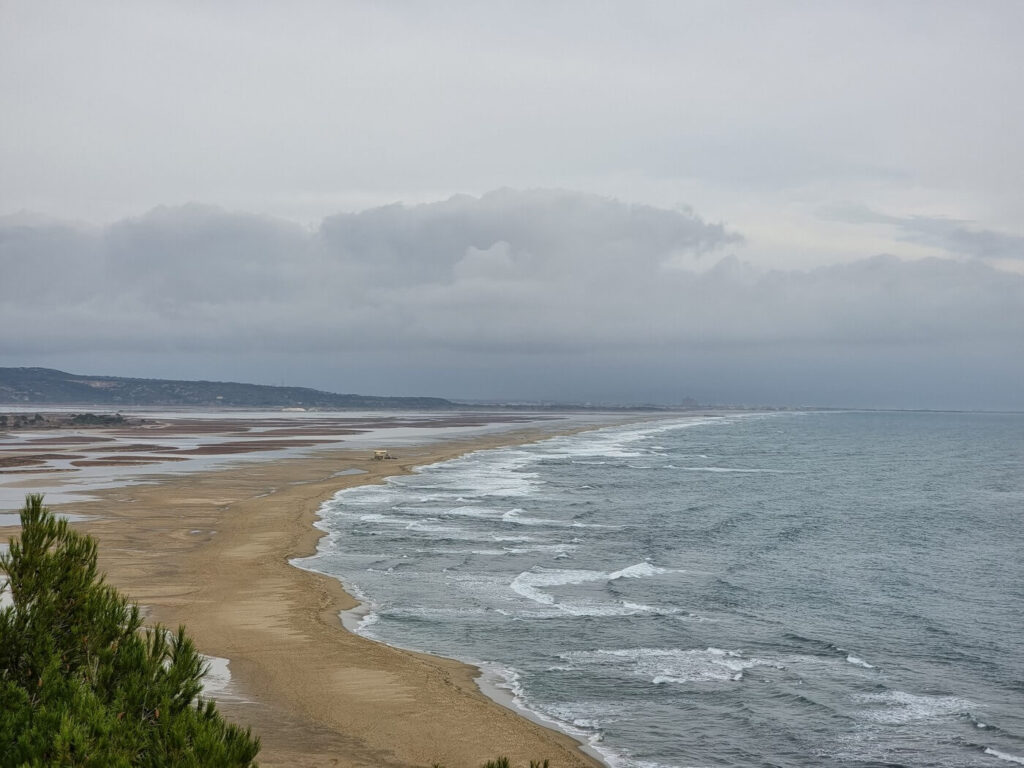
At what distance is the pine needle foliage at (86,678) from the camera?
7574 millimetres

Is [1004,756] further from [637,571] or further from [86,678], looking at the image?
[637,571]

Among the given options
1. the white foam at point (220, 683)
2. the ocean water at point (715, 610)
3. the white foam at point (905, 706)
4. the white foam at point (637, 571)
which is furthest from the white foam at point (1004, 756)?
the white foam at point (637, 571)

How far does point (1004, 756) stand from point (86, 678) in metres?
15.3

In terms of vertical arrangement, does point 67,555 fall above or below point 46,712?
above

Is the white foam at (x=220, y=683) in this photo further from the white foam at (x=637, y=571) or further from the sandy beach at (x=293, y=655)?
the white foam at (x=637, y=571)

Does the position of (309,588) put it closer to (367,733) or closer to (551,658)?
A: (551,658)

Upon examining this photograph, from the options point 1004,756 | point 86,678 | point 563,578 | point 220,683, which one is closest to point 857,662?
point 1004,756

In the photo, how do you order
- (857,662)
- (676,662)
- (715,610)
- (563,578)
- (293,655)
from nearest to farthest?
(293,655) < (676,662) < (857,662) < (715,610) < (563,578)

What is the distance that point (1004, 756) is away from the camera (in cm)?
1630

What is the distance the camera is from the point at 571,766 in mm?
15039

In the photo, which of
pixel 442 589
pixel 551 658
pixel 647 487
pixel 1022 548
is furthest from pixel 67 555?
pixel 647 487

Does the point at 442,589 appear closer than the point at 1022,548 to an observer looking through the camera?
Yes

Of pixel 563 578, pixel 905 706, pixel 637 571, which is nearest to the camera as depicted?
pixel 905 706

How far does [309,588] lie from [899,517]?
36.9 metres
